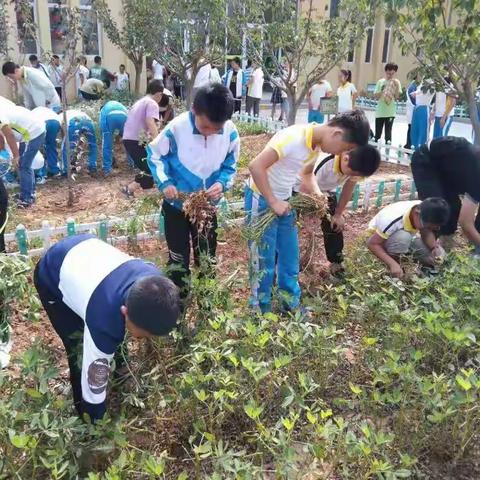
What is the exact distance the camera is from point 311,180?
133 inches

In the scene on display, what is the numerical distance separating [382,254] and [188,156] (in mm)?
1469

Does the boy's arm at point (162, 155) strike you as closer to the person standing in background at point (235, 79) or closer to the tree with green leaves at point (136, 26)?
the tree with green leaves at point (136, 26)

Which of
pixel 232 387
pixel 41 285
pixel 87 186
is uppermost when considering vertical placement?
pixel 41 285

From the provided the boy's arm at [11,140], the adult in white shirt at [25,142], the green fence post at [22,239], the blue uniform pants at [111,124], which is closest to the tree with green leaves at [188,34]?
the blue uniform pants at [111,124]

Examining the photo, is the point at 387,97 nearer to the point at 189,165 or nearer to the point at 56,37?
the point at 189,165

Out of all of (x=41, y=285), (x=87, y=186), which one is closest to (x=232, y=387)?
(x=41, y=285)

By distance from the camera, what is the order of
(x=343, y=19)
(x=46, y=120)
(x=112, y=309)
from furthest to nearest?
(x=343, y=19)
(x=46, y=120)
(x=112, y=309)

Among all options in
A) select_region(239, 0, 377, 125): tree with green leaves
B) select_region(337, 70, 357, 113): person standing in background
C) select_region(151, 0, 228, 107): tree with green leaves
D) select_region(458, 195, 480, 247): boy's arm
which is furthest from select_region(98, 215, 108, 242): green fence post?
select_region(337, 70, 357, 113): person standing in background

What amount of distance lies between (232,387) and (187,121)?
1.44 meters

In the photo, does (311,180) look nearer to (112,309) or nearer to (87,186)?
(112,309)

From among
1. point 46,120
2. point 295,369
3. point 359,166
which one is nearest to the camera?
point 295,369

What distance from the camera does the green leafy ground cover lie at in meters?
1.93

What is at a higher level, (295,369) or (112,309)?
(112,309)

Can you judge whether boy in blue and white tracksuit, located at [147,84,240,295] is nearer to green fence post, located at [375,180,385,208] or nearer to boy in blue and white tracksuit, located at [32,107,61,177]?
green fence post, located at [375,180,385,208]
